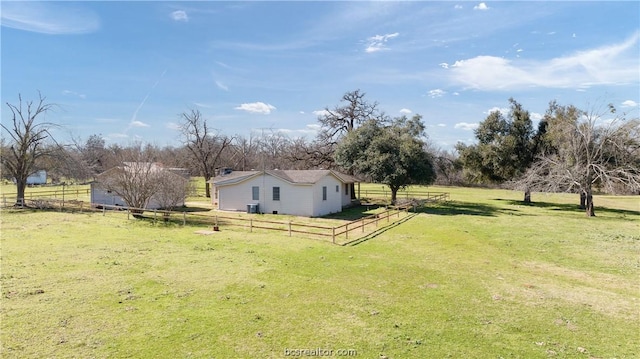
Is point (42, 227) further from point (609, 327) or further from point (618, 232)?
point (618, 232)

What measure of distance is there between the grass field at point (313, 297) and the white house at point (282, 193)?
917cm

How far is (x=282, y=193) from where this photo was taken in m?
27.7

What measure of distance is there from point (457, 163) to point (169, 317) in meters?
38.2

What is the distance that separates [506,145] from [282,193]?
23.8 meters

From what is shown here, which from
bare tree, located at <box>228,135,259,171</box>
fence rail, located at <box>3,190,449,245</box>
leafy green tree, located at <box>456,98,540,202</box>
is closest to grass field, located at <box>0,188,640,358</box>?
fence rail, located at <box>3,190,449,245</box>

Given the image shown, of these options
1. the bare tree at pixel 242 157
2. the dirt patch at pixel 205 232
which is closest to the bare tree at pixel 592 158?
the dirt patch at pixel 205 232

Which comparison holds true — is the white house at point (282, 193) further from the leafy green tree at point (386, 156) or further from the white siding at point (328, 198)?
the leafy green tree at point (386, 156)

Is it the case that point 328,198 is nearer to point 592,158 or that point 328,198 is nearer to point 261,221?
point 261,221

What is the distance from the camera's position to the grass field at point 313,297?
23.1 ft

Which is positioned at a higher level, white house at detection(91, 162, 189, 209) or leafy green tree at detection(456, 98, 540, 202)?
leafy green tree at detection(456, 98, 540, 202)

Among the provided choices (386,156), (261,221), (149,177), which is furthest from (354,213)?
(149,177)

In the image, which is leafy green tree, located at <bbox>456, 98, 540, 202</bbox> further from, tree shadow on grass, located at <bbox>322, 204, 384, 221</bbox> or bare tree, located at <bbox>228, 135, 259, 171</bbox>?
bare tree, located at <bbox>228, 135, 259, 171</bbox>

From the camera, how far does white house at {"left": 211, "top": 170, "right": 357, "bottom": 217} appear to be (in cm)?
2691

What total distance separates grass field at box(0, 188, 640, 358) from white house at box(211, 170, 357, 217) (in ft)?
30.1
